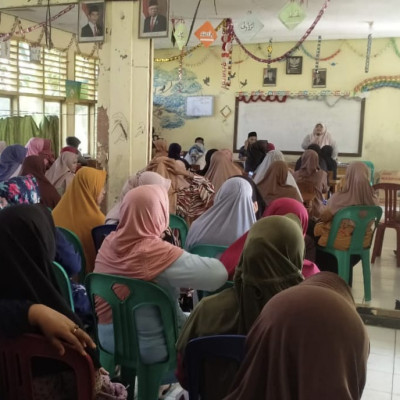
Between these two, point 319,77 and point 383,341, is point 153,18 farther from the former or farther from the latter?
point 319,77

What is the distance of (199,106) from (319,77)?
2.61 m

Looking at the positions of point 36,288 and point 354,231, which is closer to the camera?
point 36,288

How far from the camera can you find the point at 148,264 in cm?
197

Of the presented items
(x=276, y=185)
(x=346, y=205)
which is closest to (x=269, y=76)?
(x=276, y=185)

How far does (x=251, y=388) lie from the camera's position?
3.78 feet

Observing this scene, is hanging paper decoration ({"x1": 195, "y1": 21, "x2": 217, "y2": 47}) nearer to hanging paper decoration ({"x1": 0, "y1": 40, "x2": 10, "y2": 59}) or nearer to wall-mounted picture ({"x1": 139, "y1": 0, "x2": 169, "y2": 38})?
wall-mounted picture ({"x1": 139, "y1": 0, "x2": 169, "y2": 38})

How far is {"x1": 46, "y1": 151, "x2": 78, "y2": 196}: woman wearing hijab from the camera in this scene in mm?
5422

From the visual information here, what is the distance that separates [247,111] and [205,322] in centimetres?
900

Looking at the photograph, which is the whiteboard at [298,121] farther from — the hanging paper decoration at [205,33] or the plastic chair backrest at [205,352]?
the plastic chair backrest at [205,352]

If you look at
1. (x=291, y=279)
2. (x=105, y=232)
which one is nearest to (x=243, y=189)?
(x=105, y=232)

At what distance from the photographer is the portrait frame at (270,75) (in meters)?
9.85

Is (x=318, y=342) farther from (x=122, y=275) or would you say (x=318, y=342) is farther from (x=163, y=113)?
(x=163, y=113)

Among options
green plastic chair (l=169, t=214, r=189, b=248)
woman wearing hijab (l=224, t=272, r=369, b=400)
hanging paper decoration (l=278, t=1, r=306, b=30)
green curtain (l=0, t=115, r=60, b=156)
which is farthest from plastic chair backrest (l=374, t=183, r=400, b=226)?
green curtain (l=0, t=115, r=60, b=156)

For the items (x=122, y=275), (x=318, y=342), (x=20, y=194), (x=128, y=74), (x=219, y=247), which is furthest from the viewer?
(x=128, y=74)
